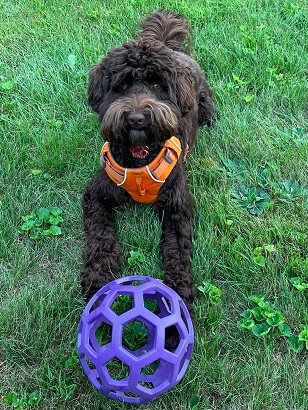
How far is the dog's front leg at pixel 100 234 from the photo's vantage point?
3.28m

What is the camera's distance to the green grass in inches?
113

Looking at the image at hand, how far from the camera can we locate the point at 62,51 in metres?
4.98

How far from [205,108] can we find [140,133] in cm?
146

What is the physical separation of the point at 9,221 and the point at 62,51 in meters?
2.09

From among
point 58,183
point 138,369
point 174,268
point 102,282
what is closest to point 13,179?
point 58,183

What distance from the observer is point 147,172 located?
3.31 metres

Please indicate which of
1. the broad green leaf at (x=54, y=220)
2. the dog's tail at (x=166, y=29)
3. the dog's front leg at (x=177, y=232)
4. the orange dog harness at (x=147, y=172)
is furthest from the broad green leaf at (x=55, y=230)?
the dog's tail at (x=166, y=29)

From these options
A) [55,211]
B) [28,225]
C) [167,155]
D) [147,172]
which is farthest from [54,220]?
[167,155]

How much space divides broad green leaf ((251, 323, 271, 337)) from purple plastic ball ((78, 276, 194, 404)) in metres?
0.45

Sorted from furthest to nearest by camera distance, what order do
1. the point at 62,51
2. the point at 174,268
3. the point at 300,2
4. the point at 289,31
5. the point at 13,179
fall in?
the point at 300,2
the point at 289,31
the point at 62,51
the point at 13,179
the point at 174,268

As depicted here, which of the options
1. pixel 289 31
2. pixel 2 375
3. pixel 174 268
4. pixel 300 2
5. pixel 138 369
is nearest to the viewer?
pixel 138 369

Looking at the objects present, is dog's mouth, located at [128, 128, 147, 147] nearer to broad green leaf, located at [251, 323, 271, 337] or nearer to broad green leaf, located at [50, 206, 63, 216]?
broad green leaf, located at [50, 206, 63, 216]

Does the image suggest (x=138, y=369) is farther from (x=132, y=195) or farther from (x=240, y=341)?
(x=132, y=195)

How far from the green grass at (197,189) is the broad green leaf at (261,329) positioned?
57 millimetres
